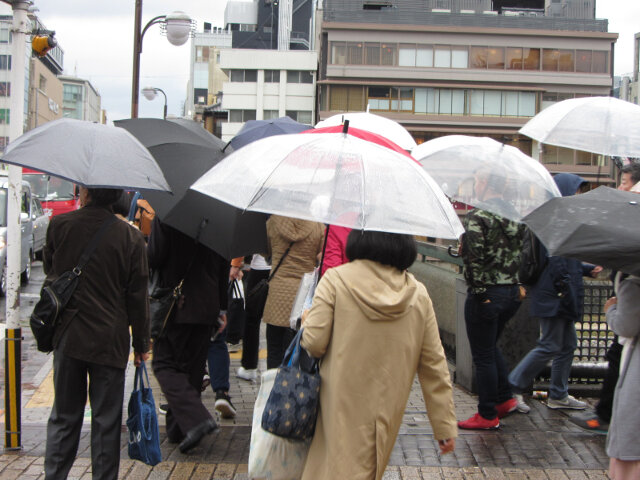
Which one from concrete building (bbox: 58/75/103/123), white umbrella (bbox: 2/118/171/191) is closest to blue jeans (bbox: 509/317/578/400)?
white umbrella (bbox: 2/118/171/191)

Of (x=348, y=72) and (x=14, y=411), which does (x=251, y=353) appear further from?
(x=348, y=72)

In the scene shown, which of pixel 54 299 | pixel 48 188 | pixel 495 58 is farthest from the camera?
pixel 495 58

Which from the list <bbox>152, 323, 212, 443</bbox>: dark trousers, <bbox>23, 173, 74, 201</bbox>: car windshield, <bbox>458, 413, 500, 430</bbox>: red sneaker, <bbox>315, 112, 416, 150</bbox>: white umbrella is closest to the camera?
<bbox>152, 323, 212, 443</bbox>: dark trousers

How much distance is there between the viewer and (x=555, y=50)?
65438 mm

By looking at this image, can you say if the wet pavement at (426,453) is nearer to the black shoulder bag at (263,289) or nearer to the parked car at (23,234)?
the black shoulder bag at (263,289)

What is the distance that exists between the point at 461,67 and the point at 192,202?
62946 mm

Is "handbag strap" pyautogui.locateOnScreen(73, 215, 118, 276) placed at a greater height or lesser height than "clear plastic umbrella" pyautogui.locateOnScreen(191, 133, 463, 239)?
lesser

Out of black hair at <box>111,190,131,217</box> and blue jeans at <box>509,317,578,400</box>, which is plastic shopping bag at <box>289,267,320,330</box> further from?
blue jeans at <box>509,317,578,400</box>

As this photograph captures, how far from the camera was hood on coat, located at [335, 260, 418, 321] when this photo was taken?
325cm

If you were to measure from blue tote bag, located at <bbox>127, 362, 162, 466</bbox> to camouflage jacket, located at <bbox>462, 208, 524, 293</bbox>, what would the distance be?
2486 millimetres

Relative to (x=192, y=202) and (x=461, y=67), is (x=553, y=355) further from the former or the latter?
(x=461, y=67)

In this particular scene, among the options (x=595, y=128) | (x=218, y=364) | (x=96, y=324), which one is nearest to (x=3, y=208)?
(x=218, y=364)

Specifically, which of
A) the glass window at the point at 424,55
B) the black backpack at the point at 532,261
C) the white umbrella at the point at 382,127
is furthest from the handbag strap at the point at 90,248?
the glass window at the point at 424,55

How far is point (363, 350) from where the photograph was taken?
10.8ft
